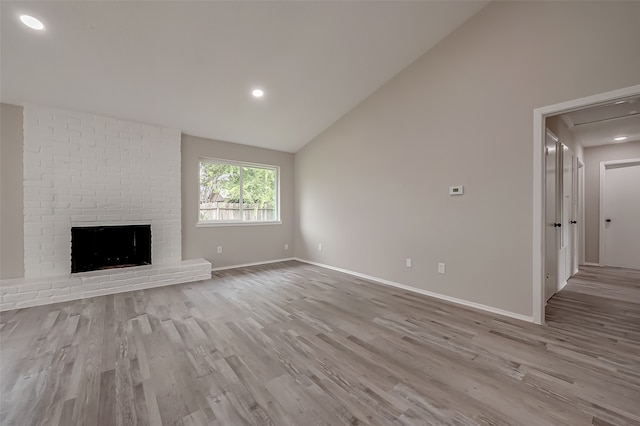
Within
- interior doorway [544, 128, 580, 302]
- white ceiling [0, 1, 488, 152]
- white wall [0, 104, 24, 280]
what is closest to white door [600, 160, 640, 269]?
interior doorway [544, 128, 580, 302]

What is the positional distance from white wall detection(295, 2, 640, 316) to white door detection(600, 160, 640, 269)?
4.37 meters

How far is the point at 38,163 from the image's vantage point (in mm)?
3363

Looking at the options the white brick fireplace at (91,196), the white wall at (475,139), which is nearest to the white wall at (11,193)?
the white brick fireplace at (91,196)

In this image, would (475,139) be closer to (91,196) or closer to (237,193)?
(237,193)

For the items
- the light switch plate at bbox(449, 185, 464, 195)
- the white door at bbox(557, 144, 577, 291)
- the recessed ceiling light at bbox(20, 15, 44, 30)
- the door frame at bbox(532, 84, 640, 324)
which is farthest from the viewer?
the white door at bbox(557, 144, 577, 291)

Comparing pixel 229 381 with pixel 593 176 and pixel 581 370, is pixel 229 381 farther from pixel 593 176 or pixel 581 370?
pixel 593 176

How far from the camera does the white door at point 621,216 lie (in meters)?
4.89

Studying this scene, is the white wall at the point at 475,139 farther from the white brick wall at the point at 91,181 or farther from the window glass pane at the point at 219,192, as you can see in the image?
the white brick wall at the point at 91,181

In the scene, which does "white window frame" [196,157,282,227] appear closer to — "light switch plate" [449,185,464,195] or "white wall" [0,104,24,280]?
"white wall" [0,104,24,280]

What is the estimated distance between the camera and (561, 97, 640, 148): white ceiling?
10.0 feet

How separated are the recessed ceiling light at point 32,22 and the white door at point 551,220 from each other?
17.5 ft

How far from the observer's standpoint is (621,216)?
504 centimetres

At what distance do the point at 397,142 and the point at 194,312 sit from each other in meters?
3.49

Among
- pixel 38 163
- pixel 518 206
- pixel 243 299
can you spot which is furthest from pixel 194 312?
pixel 518 206
